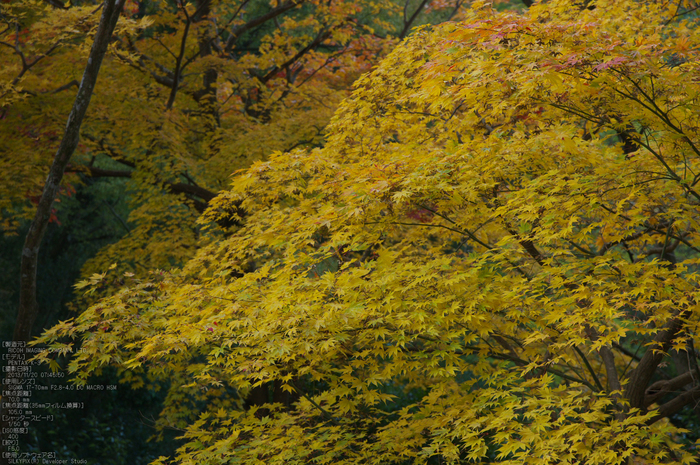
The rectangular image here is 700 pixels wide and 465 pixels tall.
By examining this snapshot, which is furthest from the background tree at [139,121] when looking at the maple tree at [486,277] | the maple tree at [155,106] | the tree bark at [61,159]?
the maple tree at [486,277]

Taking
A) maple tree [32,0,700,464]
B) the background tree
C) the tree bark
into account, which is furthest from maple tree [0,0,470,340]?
maple tree [32,0,700,464]

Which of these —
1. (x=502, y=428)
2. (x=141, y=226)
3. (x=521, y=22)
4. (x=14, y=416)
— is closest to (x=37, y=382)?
(x=141, y=226)

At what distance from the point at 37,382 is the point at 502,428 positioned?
10879mm

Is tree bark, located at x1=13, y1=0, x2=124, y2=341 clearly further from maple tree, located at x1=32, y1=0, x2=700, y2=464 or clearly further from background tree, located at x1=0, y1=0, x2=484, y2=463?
maple tree, located at x1=32, y1=0, x2=700, y2=464

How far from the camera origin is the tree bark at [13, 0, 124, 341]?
5.71 meters

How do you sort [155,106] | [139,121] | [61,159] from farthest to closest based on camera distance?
[155,106], [139,121], [61,159]

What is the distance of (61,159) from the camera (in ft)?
19.0

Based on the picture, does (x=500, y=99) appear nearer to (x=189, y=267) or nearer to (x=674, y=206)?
(x=674, y=206)

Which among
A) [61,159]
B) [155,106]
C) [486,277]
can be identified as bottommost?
[486,277]

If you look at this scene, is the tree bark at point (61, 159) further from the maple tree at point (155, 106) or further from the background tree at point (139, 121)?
the maple tree at point (155, 106)

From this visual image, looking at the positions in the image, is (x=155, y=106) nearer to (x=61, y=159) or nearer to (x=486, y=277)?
(x=61, y=159)

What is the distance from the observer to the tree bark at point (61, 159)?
5.71 metres

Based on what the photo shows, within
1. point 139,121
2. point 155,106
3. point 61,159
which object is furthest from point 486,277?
point 155,106

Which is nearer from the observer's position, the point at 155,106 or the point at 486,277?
the point at 486,277
